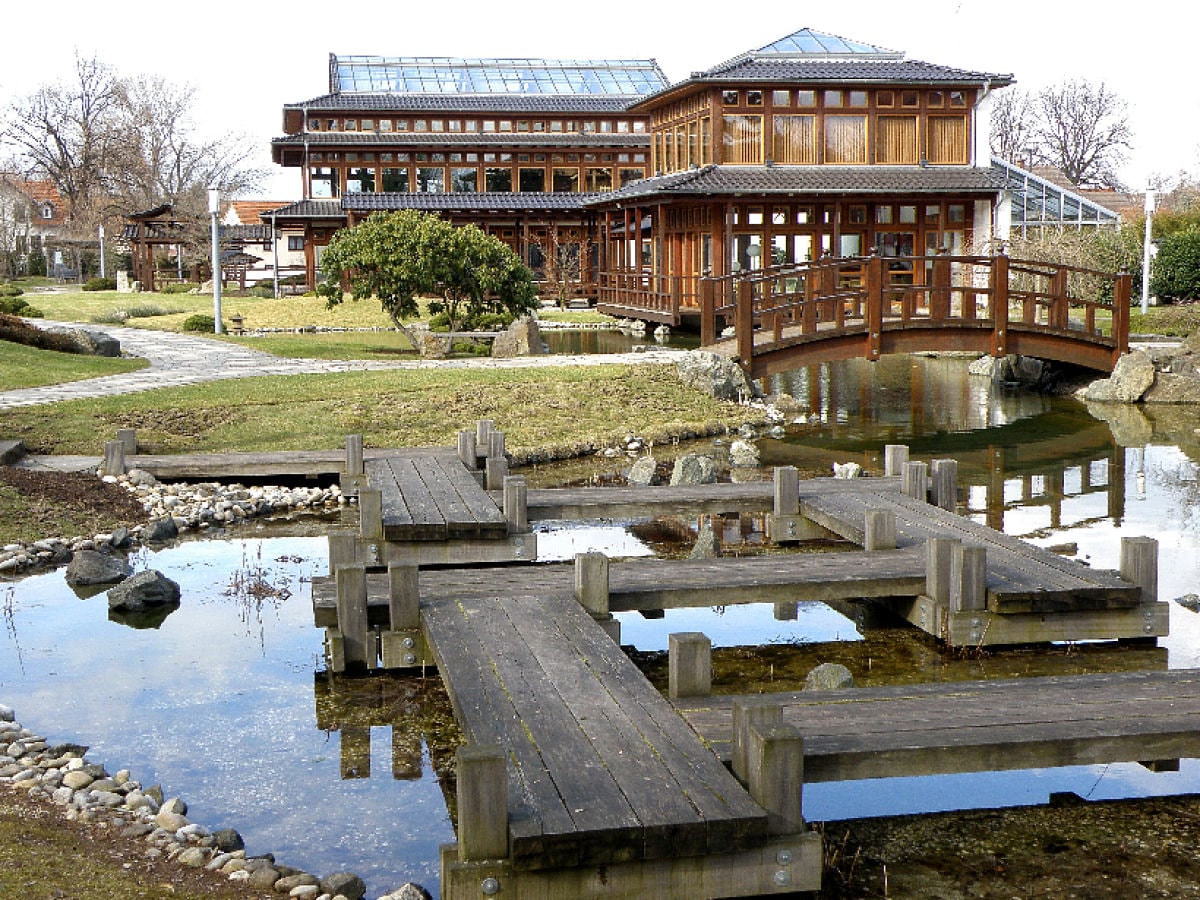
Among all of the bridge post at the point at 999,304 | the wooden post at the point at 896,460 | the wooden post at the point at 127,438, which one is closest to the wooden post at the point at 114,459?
the wooden post at the point at 127,438

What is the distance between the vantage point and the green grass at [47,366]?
925 inches

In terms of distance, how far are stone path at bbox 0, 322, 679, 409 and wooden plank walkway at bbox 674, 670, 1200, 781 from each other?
16.3m

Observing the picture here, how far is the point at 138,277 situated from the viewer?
5762cm

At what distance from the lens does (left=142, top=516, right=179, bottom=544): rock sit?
14.3m

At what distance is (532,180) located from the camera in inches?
2199

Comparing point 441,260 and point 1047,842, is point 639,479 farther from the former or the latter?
point 441,260

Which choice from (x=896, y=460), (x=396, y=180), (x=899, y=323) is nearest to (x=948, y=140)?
(x=899, y=323)

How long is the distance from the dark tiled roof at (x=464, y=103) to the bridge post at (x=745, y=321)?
31266mm

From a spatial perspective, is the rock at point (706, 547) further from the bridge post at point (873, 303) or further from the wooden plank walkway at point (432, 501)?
the bridge post at point (873, 303)

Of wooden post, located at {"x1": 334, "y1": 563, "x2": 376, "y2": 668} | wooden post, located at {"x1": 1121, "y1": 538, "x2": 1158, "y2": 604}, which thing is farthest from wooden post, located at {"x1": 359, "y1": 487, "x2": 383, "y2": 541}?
wooden post, located at {"x1": 1121, "y1": 538, "x2": 1158, "y2": 604}

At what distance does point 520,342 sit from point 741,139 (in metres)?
10.3

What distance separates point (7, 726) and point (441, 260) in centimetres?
2224

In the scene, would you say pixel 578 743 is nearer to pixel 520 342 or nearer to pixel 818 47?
pixel 520 342

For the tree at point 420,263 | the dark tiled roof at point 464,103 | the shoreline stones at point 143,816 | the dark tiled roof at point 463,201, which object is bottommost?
the shoreline stones at point 143,816
